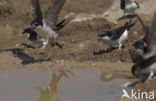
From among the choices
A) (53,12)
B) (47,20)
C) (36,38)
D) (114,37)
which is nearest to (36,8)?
(47,20)

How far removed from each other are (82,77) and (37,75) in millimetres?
1133

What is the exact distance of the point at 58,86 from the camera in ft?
23.8

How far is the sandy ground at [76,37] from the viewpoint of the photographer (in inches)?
346

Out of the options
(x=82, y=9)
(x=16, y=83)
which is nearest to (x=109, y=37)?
(x=16, y=83)

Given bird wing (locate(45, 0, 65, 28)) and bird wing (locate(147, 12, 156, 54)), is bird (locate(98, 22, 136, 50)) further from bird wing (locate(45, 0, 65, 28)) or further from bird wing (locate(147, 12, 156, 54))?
bird wing (locate(147, 12, 156, 54))

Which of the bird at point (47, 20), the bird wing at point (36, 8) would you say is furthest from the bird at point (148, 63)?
the bird wing at point (36, 8)

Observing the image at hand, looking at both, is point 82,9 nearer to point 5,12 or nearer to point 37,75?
point 5,12

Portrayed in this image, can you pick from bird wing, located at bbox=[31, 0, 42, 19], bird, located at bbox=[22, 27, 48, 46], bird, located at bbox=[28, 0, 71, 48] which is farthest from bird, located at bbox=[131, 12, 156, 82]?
bird, located at bbox=[22, 27, 48, 46]

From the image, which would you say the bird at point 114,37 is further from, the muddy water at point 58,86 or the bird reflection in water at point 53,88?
the bird reflection in water at point 53,88

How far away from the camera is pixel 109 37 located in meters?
9.29

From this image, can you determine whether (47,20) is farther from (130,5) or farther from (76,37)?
(130,5)

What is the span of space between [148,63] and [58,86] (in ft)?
6.56

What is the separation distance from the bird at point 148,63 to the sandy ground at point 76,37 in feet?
0.81

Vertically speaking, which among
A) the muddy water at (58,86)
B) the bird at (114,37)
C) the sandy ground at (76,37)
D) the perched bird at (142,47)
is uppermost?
the perched bird at (142,47)
